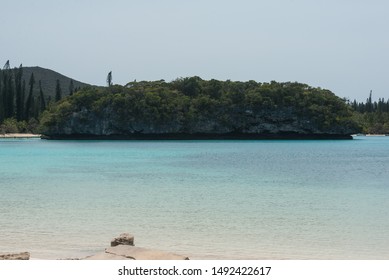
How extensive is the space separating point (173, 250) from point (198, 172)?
19583mm

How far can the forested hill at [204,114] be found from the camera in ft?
323

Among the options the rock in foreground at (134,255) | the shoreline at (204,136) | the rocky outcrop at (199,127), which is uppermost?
the rocky outcrop at (199,127)

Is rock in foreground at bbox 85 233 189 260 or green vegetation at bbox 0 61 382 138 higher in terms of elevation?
green vegetation at bbox 0 61 382 138

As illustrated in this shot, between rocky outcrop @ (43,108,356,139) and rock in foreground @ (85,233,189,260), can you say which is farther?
rocky outcrop @ (43,108,356,139)

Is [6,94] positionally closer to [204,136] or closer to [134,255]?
[204,136]

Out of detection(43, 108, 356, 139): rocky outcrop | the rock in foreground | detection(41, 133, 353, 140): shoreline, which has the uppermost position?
detection(43, 108, 356, 139): rocky outcrop

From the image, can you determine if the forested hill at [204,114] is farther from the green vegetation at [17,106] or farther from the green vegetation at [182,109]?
the green vegetation at [17,106]

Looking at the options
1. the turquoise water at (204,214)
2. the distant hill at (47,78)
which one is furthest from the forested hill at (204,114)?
the distant hill at (47,78)

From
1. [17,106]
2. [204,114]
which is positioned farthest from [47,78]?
[204,114]

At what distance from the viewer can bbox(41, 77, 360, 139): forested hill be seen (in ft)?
323

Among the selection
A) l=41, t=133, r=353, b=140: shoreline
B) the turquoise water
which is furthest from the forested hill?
the turquoise water

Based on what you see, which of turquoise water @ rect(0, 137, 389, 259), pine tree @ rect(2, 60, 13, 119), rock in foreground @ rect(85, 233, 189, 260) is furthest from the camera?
pine tree @ rect(2, 60, 13, 119)

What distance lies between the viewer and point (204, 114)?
333 feet

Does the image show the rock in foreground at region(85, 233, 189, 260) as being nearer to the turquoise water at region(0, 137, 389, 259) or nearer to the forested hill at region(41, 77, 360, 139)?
the turquoise water at region(0, 137, 389, 259)
